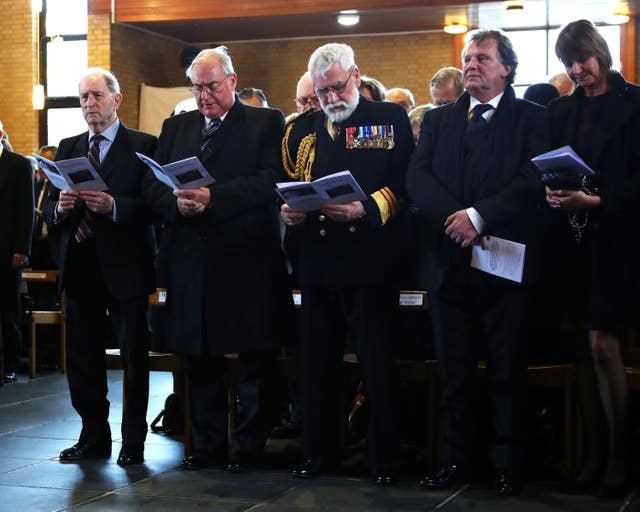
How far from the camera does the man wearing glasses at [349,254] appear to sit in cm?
438

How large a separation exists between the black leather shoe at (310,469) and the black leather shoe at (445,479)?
19.1 inches

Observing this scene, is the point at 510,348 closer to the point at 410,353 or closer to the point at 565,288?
the point at 565,288

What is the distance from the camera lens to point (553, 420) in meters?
4.92

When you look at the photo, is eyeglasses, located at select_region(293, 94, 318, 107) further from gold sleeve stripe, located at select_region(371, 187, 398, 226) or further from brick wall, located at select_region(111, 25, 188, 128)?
brick wall, located at select_region(111, 25, 188, 128)

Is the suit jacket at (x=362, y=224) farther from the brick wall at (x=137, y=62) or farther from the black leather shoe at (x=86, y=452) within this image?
the brick wall at (x=137, y=62)

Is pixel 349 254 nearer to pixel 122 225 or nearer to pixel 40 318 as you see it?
pixel 122 225

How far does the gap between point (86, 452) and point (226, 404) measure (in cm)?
71

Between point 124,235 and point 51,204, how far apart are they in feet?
1.28

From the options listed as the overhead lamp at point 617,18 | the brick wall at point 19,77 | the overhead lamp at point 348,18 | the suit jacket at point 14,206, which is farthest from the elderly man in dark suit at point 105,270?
the brick wall at point 19,77

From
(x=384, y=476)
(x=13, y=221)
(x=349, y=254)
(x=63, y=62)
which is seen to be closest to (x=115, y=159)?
(x=349, y=254)

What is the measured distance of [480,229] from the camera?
13.4ft

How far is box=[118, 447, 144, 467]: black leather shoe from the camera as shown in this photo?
4.86 m

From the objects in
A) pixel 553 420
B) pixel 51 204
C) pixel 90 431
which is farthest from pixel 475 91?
pixel 90 431

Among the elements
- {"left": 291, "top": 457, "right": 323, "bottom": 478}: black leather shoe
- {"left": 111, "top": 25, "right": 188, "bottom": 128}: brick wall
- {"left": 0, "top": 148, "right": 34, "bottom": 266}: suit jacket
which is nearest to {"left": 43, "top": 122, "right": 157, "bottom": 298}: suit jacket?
{"left": 291, "top": 457, "right": 323, "bottom": 478}: black leather shoe
